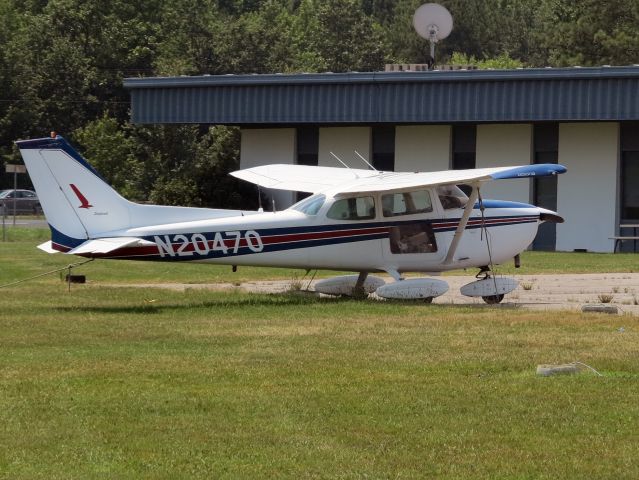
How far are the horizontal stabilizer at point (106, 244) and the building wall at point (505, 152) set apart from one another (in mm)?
19224

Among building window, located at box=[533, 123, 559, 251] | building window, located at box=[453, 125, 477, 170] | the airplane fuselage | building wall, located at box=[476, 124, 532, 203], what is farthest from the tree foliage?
the airplane fuselage

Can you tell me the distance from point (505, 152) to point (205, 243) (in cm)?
1865

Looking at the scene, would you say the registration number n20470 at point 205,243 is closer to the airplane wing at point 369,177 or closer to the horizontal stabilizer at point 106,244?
the horizontal stabilizer at point 106,244

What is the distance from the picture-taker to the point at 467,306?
19359mm

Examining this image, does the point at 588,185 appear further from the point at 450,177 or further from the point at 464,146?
the point at 450,177

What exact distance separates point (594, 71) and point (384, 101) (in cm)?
573

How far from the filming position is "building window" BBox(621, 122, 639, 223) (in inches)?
1373

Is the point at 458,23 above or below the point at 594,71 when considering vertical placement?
above

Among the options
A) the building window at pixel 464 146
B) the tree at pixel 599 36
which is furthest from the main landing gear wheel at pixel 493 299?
the tree at pixel 599 36

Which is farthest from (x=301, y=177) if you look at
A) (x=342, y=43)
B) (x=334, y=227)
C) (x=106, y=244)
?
(x=342, y=43)

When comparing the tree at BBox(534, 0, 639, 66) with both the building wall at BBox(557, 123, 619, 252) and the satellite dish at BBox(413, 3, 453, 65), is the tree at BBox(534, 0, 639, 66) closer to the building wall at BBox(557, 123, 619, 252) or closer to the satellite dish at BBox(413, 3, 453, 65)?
the satellite dish at BBox(413, 3, 453, 65)

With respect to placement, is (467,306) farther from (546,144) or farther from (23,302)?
(546,144)

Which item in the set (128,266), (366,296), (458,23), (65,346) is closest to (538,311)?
(366,296)

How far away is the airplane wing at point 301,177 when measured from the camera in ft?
72.2
